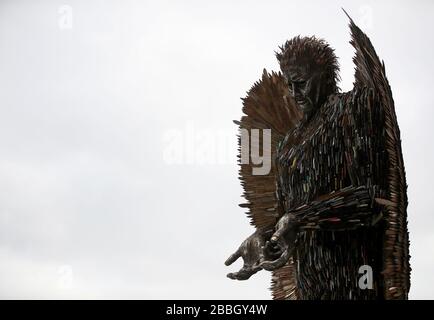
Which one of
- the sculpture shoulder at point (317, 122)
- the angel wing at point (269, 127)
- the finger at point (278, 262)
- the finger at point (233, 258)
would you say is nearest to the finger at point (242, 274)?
the finger at point (233, 258)

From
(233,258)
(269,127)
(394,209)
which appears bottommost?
(233,258)

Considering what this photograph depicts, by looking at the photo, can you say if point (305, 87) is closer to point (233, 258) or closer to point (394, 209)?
point (394, 209)

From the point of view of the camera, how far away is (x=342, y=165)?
6.65m

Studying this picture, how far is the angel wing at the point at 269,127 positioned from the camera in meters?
7.84

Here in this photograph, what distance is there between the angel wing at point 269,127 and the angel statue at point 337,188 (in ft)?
1.63

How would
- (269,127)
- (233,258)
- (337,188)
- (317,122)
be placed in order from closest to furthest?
1. (337,188)
2. (317,122)
3. (233,258)
4. (269,127)

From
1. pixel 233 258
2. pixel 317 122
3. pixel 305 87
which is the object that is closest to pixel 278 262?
pixel 233 258

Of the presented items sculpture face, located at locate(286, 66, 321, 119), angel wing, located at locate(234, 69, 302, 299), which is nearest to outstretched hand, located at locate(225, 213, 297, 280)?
angel wing, located at locate(234, 69, 302, 299)

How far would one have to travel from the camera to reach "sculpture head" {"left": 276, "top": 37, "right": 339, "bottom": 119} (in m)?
6.94

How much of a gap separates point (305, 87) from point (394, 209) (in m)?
1.21

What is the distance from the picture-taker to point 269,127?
791cm

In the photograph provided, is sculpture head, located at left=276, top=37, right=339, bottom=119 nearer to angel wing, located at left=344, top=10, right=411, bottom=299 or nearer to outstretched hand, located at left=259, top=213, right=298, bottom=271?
angel wing, located at left=344, top=10, right=411, bottom=299

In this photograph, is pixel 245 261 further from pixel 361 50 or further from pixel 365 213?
pixel 361 50
